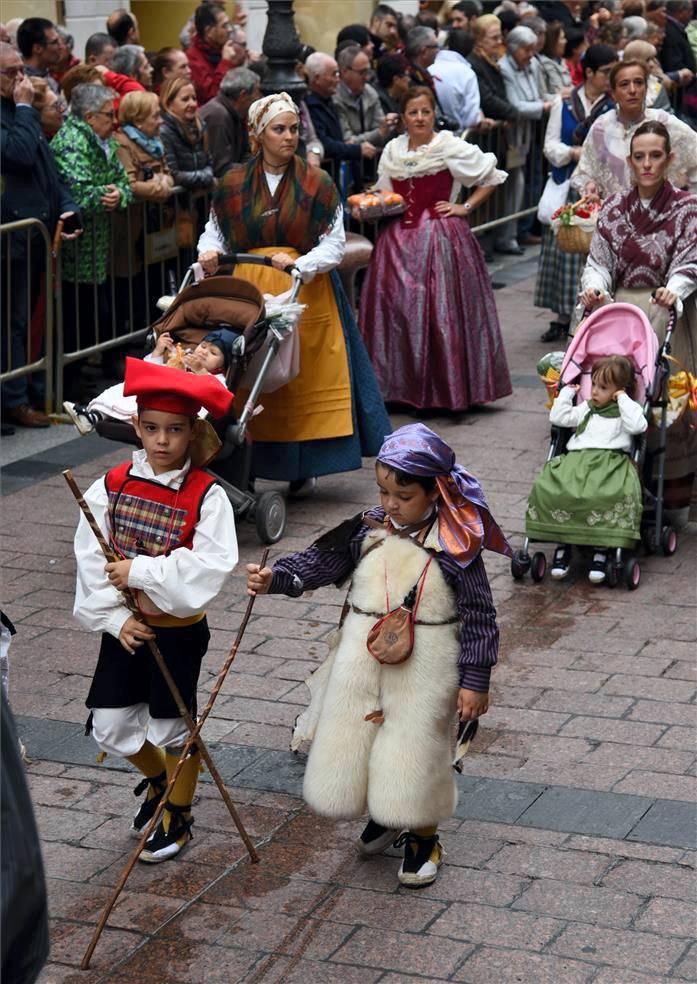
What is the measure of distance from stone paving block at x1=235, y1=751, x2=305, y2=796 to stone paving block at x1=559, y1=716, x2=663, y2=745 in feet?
3.11

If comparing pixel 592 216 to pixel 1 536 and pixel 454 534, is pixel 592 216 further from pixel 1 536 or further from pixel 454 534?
pixel 454 534

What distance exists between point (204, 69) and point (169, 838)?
9.58 m

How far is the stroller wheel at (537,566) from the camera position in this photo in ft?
25.0

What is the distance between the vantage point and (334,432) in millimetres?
8711

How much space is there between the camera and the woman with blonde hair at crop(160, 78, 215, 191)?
11.1 metres

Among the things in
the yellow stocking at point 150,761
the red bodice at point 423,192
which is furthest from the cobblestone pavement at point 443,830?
the red bodice at point 423,192

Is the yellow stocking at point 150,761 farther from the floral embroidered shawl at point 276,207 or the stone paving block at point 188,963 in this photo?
the floral embroidered shawl at point 276,207

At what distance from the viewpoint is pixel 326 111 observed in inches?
486

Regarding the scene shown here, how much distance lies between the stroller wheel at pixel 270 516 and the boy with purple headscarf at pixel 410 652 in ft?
10.1

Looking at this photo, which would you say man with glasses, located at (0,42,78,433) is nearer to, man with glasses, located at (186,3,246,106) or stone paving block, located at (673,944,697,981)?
man with glasses, located at (186,3,246,106)

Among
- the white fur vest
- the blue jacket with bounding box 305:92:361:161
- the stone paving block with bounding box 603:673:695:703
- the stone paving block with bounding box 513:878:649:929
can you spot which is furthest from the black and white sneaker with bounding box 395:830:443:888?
the blue jacket with bounding box 305:92:361:161

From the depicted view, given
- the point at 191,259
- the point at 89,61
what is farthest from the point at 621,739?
the point at 89,61

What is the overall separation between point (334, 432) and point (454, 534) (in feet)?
12.8

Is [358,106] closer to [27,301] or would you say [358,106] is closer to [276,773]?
[27,301]
